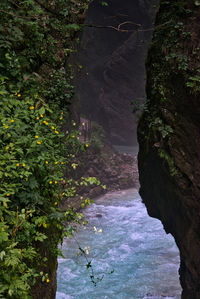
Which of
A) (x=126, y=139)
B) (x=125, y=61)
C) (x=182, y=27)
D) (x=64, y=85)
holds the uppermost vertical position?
(x=125, y=61)

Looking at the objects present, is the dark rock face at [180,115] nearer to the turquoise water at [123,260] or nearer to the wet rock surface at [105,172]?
the turquoise water at [123,260]

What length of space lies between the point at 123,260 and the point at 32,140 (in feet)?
29.3

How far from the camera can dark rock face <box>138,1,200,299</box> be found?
19.8ft

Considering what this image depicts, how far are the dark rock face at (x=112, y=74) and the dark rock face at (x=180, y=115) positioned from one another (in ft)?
65.0

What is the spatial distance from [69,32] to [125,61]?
22420 mm

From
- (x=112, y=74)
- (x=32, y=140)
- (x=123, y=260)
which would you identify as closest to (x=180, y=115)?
(x=32, y=140)

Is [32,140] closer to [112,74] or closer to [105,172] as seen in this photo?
[105,172]

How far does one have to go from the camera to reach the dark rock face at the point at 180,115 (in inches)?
238

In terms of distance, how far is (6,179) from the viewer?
308 centimetres

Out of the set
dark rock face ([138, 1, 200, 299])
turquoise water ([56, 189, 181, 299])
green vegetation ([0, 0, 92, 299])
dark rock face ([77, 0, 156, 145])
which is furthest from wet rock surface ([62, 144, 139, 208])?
green vegetation ([0, 0, 92, 299])

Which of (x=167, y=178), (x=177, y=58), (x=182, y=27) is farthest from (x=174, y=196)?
(x=182, y=27)

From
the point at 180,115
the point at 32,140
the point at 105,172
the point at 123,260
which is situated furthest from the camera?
the point at 105,172

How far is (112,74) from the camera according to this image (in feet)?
88.8

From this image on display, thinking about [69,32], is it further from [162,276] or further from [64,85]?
[162,276]
